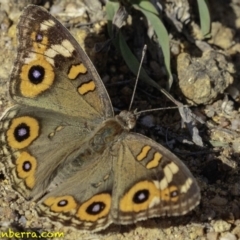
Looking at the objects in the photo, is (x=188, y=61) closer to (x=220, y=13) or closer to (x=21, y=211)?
(x=220, y=13)

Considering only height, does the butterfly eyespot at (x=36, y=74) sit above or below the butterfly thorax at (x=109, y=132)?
above

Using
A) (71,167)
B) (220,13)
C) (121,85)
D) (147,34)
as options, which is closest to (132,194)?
(71,167)

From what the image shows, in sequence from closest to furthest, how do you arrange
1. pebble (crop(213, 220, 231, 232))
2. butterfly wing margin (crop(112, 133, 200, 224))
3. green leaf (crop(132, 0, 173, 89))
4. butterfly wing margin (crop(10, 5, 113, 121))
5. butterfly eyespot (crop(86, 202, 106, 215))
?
butterfly wing margin (crop(112, 133, 200, 224)) → butterfly eyespot (crop(86, 202, 106, 215)) → butterfly wing margin (crop(10, 5, 113, 121)) → pebble (crop(213, 220, 231, 232)) → green leaf (crop(132, 0, 173, 89))

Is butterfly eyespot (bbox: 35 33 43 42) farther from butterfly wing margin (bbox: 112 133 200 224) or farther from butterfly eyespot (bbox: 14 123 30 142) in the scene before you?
butterfly wing margin (bbox: 112 133 200 224)

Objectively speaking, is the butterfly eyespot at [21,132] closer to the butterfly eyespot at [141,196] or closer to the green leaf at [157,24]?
the butterfly eyespot at [141,196]

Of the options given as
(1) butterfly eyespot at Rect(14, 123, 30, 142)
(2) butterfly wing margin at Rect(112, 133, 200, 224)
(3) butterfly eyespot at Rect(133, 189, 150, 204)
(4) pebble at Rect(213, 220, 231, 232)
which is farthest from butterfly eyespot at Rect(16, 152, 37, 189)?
(4) pebble at Rect(213, 220, 231, 232)

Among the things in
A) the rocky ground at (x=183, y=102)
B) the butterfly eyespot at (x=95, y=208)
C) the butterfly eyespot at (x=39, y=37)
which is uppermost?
the butterfly eyespot at (x=39, y=37)

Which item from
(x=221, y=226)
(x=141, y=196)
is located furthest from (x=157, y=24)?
(x=141, y=196)

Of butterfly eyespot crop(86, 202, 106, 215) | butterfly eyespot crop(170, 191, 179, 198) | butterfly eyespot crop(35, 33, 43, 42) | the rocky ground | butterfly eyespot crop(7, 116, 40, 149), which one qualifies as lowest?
the rocky ground

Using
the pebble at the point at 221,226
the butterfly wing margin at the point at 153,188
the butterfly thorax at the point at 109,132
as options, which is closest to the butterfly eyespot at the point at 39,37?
the butterfly thorax at the point at 109,132
